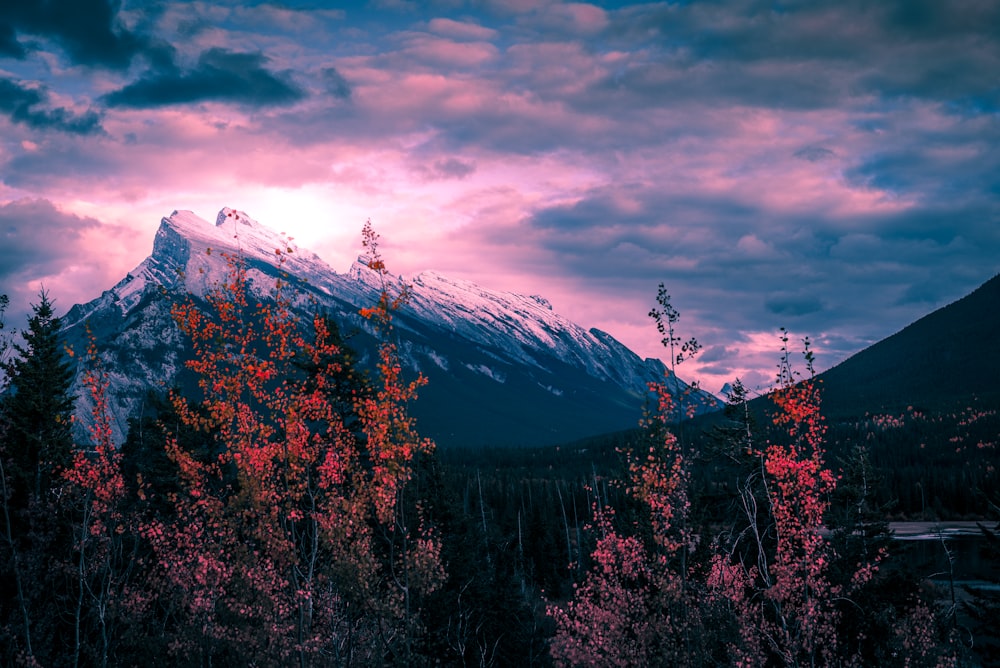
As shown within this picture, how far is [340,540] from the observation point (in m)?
27.6

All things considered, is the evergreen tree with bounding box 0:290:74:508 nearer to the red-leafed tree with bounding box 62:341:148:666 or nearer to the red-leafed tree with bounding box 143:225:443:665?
the red-leafed tree with bounding box 62:341:148:666

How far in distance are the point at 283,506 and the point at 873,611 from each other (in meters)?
33.2

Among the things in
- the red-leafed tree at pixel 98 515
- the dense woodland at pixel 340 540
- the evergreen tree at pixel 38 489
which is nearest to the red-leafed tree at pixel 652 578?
the dense woodland at pixel 340 540

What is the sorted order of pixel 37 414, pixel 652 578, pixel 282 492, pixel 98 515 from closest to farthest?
pixel 282 492 < pixel 98 515 < pixel 652 578 < pixel 37 414

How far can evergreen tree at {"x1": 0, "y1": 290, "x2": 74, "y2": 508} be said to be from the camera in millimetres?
35719

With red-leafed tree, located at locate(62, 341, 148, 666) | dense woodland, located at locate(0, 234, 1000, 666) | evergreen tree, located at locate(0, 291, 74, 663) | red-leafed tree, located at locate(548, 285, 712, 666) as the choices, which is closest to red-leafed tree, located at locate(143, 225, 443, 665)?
dense woodland, located at locate(0, 234, 1000, 666)

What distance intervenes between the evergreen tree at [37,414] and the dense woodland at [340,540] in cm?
13

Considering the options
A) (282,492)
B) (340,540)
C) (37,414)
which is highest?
(37,414)

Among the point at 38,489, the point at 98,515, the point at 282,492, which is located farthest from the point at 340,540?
the point at 38,489

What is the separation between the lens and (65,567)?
29.7 metres

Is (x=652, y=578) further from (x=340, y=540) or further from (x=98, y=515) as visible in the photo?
(x=98, y=515)

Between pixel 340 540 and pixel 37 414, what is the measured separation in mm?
21542

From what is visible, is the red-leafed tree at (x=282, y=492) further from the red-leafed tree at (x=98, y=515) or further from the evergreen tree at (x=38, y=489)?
the evergreen tree at (x=38, y=489)

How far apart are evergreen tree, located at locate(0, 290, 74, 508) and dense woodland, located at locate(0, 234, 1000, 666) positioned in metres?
0.13
